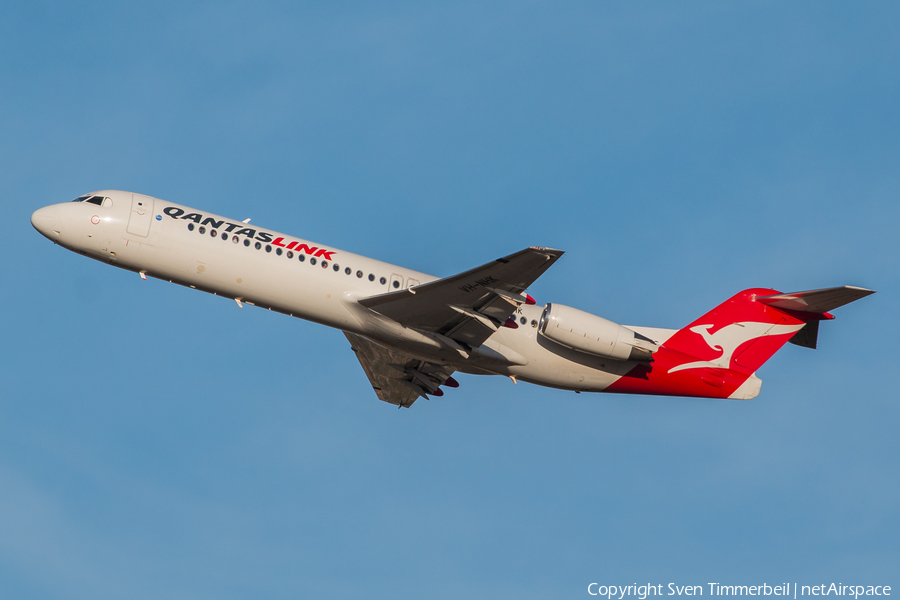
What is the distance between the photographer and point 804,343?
29688 mm

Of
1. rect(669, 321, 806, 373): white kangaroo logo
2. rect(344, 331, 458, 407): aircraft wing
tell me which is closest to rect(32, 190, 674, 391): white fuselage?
rect(344, 331, 458, 407): aircraft wing

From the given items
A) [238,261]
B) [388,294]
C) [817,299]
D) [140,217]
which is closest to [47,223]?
[140,217]

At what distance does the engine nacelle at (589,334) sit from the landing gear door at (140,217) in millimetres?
12329

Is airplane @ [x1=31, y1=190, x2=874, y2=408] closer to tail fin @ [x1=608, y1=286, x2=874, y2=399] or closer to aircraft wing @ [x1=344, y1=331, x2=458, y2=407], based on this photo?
tail fin @ [x1=608, y1=286, x2=874, y2=399]

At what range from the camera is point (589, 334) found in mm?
26406

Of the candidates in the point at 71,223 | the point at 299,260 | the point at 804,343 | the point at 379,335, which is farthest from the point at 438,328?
the point at 804,343

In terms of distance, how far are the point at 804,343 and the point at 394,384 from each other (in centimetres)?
1477

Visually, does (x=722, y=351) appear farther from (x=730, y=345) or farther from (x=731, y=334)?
(x=731, y=334)

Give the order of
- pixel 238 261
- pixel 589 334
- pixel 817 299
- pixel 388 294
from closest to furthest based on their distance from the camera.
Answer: pixel 388 294 < pixel 238 261 < pixel 589 334 < pixel 817 299

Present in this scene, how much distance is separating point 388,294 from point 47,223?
409 inches

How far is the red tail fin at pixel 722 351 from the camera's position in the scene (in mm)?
28656

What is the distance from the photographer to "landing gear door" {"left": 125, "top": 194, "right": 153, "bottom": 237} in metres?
25.5

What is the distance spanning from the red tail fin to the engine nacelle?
173cm

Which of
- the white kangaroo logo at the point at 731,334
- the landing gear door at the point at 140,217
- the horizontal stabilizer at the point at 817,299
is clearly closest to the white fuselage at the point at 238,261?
the landing gear door at the point at 140,217
